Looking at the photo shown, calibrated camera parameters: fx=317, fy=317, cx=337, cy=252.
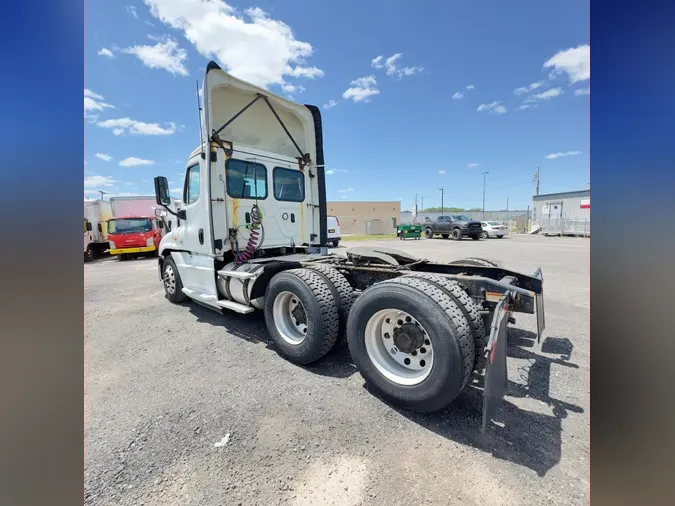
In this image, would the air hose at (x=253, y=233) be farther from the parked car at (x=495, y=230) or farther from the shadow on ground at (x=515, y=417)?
the parked car at (x=495, y=230)

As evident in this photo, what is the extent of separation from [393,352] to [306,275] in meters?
1.37

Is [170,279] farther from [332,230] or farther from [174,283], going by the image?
[332,230]

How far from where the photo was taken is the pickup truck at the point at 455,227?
25609 mm

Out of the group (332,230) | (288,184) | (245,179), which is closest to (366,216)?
(332,230)

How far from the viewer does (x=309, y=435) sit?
247 centimetres

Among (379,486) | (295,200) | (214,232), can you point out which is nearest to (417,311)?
(379,486)

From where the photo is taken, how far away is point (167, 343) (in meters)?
4.42

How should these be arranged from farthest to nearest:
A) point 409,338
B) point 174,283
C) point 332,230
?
point 332,230 < point 174,283 < point 409,338

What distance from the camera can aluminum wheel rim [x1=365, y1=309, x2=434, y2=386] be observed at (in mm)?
2814

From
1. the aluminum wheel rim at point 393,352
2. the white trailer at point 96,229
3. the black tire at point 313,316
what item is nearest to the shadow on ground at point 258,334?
the black tire at point 313,316

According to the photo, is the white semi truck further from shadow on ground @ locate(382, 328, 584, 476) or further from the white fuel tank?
shadow on ground @ locate(382, 328, 584, 476)

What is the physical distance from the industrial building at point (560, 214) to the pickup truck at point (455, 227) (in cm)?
1034
